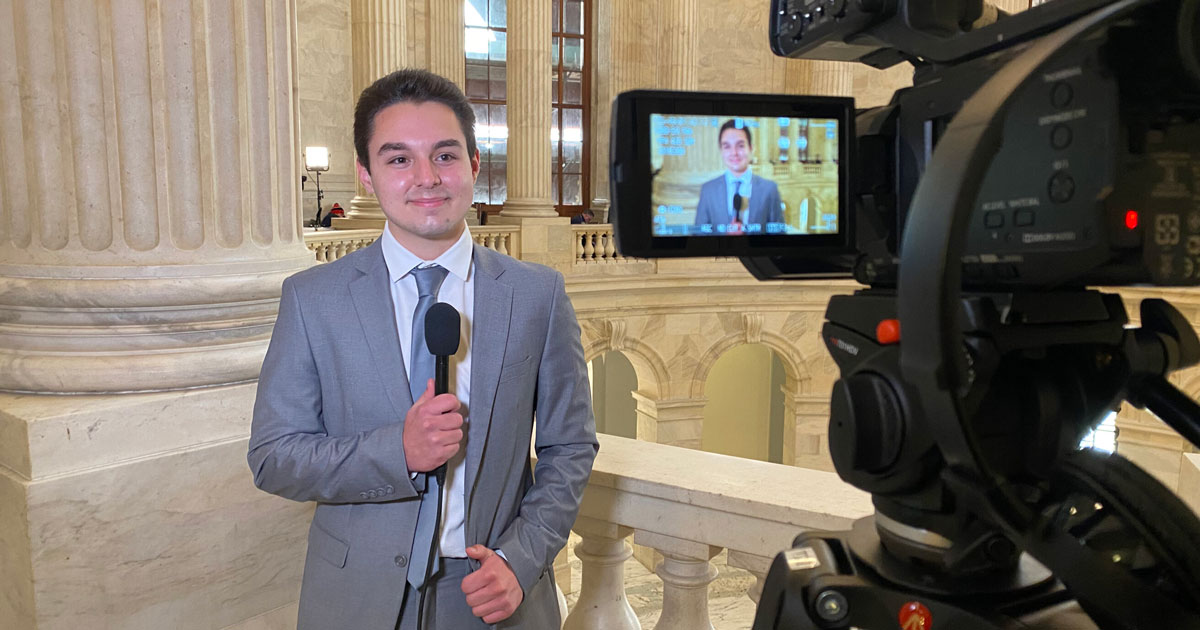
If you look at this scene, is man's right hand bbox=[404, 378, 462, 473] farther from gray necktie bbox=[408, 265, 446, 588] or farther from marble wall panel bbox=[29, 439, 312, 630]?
marble wall panel bbox=[29, 439, 312, 630]

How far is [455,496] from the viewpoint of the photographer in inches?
74.1

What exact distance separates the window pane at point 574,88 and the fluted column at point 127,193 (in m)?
14.7

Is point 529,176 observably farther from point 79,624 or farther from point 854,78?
point 79,624

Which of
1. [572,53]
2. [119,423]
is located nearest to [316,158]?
[572,53]

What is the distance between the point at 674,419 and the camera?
1481 centimetres

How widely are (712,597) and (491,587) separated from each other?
33.6 ft

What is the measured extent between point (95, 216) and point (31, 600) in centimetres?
98

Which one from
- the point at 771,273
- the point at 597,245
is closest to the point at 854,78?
the point at 597,245

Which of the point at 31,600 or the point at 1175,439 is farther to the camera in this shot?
the point at 1175,439

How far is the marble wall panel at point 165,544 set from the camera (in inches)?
90.9

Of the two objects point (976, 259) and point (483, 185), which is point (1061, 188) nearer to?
point (976, 259)

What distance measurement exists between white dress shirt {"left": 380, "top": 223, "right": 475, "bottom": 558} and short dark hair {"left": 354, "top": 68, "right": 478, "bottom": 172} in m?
0.20

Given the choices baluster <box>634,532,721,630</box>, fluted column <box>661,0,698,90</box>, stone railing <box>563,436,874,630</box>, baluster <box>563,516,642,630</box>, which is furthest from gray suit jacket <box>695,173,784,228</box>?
fluted column <box>661,0,698,90</box>

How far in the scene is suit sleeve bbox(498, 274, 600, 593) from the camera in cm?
187
